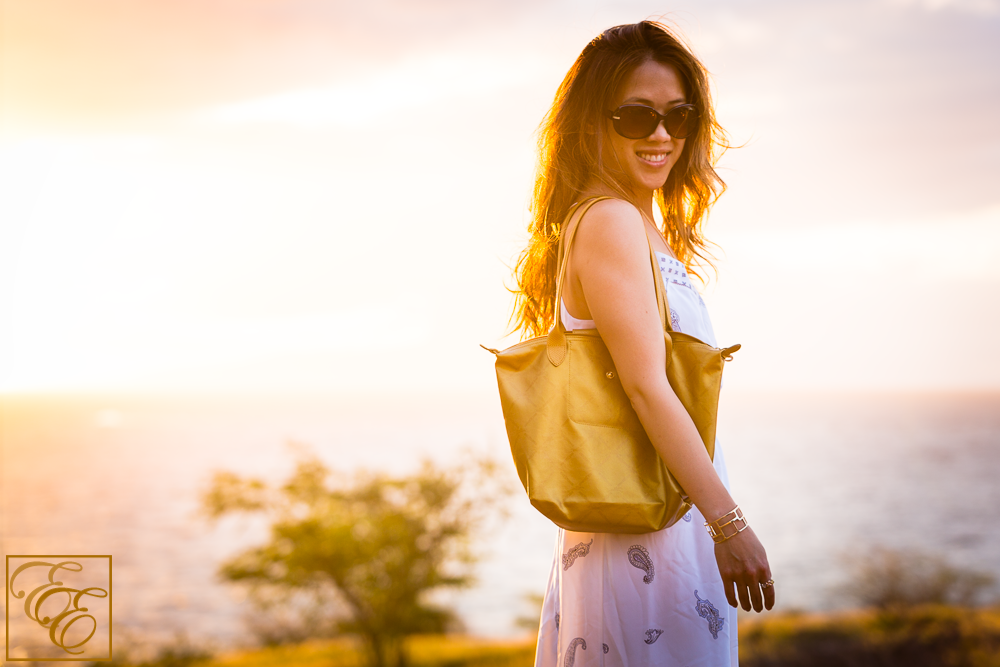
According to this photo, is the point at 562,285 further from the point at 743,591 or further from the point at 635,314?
the point at 743,591

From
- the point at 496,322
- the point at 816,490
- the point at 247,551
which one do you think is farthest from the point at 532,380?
the point at 816,490

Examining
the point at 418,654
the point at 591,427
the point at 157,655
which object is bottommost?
the point at 418,654

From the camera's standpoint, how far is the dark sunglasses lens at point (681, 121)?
56.2 inches

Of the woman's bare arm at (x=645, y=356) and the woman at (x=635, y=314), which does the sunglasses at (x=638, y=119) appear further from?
the woman's bare arm at (x=645, y=356)

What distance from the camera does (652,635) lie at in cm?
124

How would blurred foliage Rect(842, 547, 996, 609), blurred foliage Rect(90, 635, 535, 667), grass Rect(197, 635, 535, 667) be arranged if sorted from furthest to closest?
grass Rect(197, 635, 535, 667) → blurred foliage Rect(90, 635, 535, 667) → blurred foliage Rect(842, 547, 996, 609)

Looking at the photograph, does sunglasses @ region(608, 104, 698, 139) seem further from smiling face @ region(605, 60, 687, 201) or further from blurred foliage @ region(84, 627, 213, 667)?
blurred foliage @ region(84, 627, 213, 667)

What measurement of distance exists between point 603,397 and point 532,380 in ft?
0.47

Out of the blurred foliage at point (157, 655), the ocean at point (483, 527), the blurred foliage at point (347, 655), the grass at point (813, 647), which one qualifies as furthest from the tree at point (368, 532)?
the blurred foliage at point (157, 655)

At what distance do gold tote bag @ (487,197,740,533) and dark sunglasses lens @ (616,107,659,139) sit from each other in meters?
0.37

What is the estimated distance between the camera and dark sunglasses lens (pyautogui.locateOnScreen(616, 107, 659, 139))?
139 centimetres

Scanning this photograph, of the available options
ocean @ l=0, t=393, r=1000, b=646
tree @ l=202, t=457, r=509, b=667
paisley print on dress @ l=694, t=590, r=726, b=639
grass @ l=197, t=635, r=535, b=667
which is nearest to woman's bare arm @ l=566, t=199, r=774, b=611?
paisley print on dress @ l=694, t=590, r=726, b=639

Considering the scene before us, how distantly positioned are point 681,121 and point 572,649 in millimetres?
1198

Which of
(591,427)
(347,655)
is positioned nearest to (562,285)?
(591,427)
